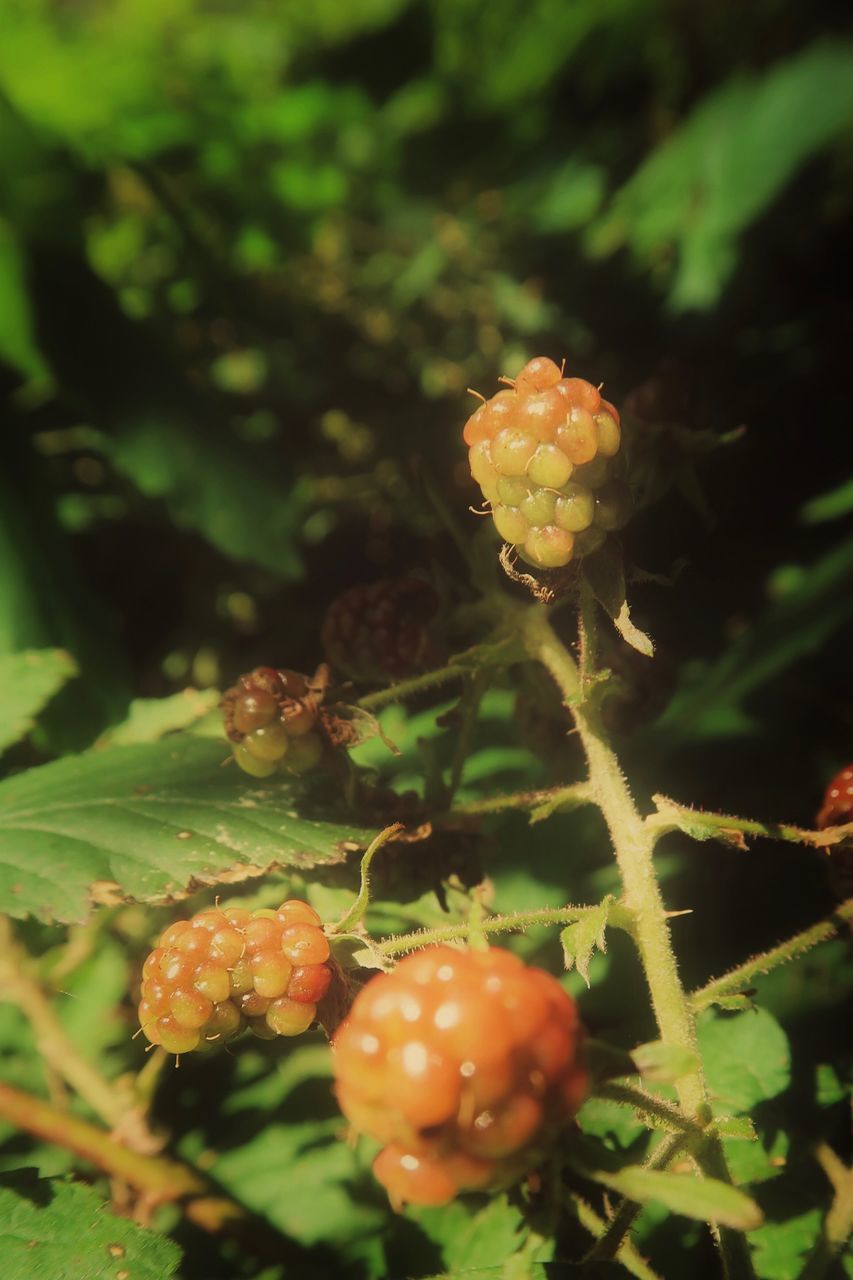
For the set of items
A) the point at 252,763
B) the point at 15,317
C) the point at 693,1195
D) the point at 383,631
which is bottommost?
the point at 693,1195

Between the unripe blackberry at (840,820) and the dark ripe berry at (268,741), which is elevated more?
the dark ripe berry at (268,741)

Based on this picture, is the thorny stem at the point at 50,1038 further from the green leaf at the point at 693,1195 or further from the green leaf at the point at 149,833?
the green leaf at the point at 693,1195

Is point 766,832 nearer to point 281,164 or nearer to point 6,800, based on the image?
point 6,800

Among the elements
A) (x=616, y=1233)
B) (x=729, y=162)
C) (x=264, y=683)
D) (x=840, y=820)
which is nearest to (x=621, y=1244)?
(x=616, y=1233)

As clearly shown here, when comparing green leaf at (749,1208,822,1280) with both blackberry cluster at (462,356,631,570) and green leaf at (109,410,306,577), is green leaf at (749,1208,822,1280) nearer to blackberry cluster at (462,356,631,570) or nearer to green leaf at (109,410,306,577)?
blackberry cluster at (462,356,631,570)

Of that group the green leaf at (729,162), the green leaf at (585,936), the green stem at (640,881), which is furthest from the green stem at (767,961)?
the green leaf at (729,162)

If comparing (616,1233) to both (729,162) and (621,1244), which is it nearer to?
(621,1244)

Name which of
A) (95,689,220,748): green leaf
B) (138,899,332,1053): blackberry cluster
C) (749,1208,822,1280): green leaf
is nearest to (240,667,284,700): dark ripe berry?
(138,899,332,1053): blackberry cluster
